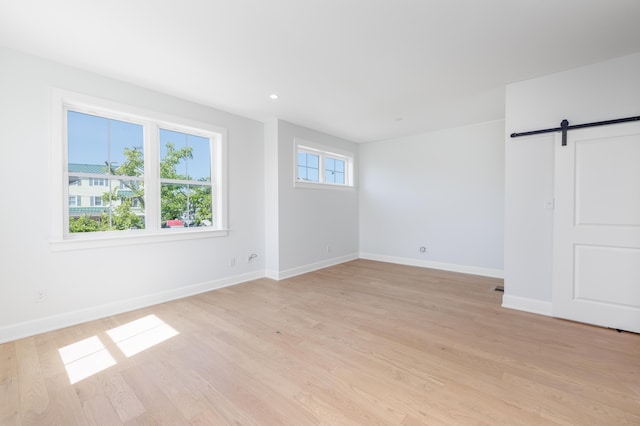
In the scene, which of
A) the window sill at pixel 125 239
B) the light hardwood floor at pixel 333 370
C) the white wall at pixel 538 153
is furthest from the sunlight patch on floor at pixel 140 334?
the white wall at pixel 538 153

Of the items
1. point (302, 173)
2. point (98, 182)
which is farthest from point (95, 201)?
point (302, 173)

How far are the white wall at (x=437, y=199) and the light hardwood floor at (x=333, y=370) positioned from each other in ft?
5.79

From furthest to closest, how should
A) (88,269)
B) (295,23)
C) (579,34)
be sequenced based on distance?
(88,269), (579,34), (295,23)

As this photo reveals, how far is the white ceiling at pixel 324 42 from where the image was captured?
2.01 metres

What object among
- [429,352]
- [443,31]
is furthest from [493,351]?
[443,31]

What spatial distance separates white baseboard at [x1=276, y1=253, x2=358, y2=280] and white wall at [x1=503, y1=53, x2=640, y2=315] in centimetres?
298

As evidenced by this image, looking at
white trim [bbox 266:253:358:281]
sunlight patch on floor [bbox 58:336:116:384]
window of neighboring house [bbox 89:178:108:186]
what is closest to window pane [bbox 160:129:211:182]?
window of neighboring house [bbox 89:178:108:186]

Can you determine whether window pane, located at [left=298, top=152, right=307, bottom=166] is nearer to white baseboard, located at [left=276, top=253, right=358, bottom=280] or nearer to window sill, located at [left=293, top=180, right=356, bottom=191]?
window sill, located at [left=293, top=180, right=356, bottom=191]

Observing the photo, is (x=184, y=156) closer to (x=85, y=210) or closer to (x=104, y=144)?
(x=104, y=144)

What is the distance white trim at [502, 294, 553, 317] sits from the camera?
304cm

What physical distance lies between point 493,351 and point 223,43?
347 cm

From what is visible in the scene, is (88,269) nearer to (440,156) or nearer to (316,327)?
(316,327)

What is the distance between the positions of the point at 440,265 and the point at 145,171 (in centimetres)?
501

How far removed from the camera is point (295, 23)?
2.16 m
